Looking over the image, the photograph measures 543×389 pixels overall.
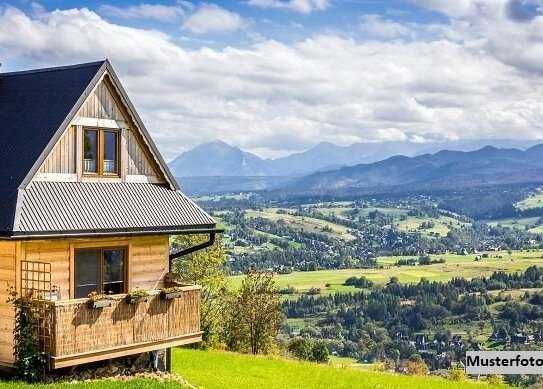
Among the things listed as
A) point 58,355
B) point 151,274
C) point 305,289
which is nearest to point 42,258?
point 58,355

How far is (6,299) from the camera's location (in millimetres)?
20891

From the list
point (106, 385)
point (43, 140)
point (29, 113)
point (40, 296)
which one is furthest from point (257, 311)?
point (40, 296)

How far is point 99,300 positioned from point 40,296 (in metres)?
1.53

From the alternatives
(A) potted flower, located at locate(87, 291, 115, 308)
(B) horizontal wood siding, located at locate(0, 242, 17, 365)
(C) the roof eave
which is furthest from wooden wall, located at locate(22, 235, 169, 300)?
(A) potted flower, located at locate(87, 291, 115, 308)

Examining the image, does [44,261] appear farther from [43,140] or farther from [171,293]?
[171,293]

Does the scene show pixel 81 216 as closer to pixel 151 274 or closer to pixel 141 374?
pixel 151 274

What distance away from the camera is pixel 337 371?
32.8 meters

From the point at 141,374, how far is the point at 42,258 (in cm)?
515

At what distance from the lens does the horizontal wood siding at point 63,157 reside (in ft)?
72.1

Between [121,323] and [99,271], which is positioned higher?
[99,271]

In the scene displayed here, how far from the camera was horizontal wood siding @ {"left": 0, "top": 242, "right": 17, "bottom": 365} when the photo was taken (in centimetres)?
2064

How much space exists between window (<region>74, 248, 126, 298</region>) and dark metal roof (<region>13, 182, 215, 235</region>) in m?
1.06

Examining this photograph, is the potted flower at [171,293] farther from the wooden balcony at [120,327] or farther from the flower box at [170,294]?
the wooden balcony at [120,327]

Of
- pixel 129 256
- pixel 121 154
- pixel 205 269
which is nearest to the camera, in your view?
pixel 129 256
